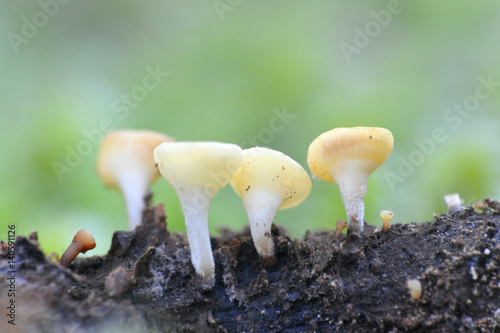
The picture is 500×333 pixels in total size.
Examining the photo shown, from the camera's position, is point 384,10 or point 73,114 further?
point 384,10

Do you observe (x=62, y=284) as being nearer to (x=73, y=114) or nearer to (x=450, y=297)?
(x=450, y=297)

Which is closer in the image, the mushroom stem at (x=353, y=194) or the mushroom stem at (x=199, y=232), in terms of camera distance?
the mushroom stem at (x=199, y=232)

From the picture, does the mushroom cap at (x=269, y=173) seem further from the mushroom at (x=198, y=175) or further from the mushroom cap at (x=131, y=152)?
the mushroom cap at (x=131, y=152)

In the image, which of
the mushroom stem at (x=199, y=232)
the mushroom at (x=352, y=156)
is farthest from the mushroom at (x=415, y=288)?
the mushroom stem at (x=199, y=232)

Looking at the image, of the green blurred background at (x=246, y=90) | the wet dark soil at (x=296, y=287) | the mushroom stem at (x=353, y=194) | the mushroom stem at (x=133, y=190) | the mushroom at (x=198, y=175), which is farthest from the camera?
the green blurred background at (x=246, y=90)

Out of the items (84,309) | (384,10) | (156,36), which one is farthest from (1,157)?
(384,10)

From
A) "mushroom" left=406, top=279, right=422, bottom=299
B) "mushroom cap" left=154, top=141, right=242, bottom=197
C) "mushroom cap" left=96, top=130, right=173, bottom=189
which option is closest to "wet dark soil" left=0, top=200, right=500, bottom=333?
"mushroom" left=406, top=279, right=422, bottom=299

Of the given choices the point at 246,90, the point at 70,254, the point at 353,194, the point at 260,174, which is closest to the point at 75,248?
the point at 70,254

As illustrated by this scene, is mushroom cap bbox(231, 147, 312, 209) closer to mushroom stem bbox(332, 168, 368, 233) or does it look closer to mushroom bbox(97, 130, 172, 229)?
mushroom stem bbox(332, 168, 368, 233)
